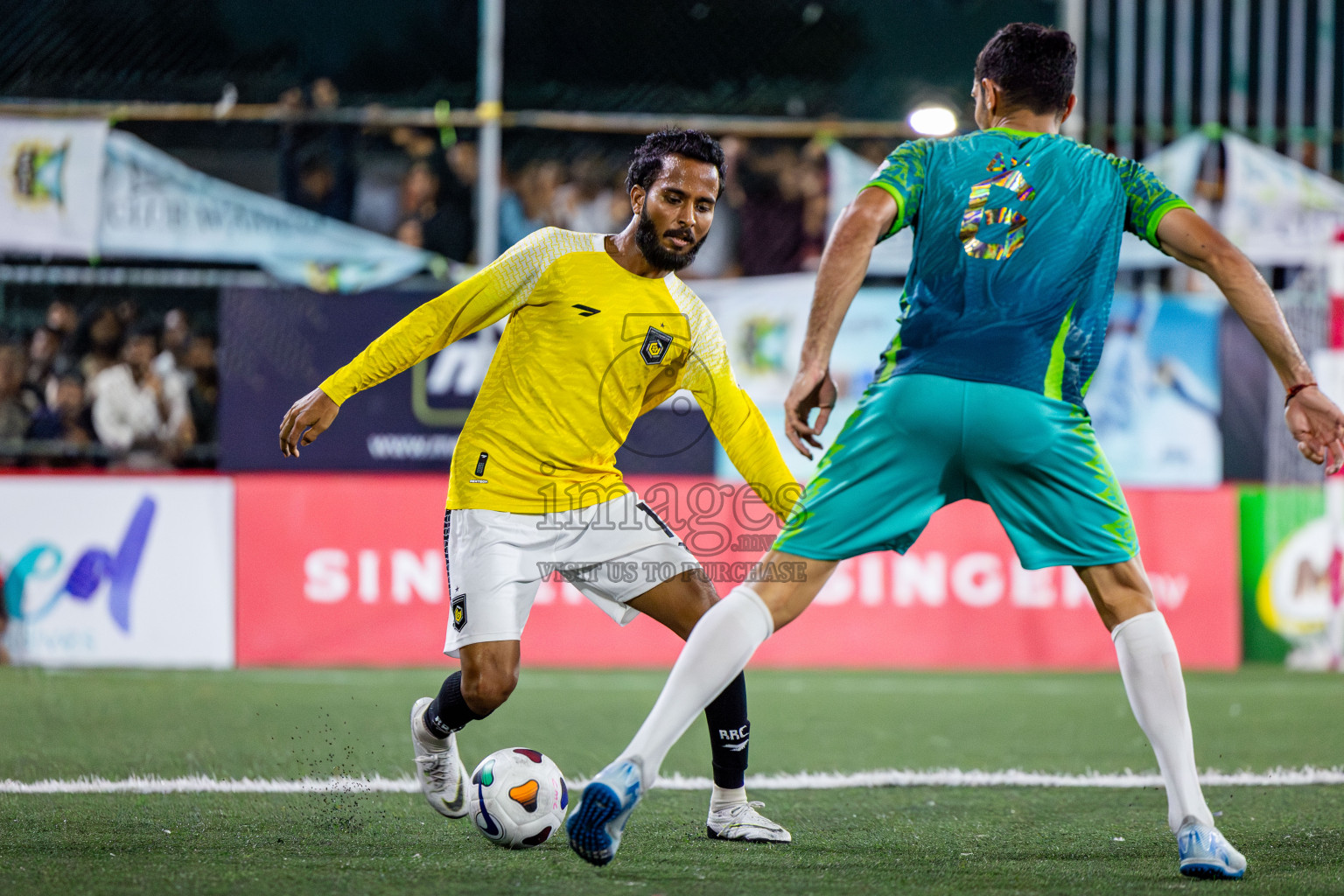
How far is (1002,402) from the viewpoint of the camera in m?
3.52

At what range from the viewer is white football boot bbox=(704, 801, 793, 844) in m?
4.16

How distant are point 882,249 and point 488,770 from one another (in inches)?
274

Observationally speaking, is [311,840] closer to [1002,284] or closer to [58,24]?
[1002,284]

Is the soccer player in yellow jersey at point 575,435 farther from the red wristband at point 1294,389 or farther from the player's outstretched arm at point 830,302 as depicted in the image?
the red wristband at point 1294,389

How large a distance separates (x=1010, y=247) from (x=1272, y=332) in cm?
65

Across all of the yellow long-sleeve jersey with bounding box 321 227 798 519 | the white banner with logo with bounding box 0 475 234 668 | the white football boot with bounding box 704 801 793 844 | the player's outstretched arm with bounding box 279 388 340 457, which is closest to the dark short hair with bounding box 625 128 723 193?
the yellow long-sleeve jersey with bounding box 321 227 798 519

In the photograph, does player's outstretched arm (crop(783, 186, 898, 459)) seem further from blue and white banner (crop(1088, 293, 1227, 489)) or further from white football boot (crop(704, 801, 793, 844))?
blue and white banner (crop(1088, 293, 1227, 489))

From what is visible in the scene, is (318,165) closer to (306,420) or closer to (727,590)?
(727,590)

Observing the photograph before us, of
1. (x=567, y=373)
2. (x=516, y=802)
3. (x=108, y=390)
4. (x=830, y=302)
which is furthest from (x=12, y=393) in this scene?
(x=830, y=302)

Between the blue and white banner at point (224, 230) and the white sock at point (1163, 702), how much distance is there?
23.8ft

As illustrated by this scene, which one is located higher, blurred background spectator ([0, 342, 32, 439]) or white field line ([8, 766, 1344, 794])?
blurred background spectator ([0, 342, 32, 439])

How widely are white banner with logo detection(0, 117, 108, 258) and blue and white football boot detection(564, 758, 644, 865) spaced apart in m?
7.68

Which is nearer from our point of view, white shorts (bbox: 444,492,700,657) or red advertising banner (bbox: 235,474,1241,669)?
white shorts (bbox: 444,492,700,657)

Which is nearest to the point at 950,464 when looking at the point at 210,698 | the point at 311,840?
the point at 311,840
